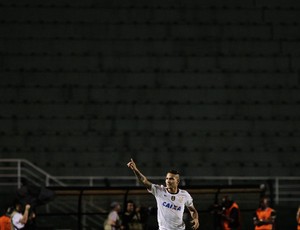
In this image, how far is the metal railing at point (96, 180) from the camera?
24891mm

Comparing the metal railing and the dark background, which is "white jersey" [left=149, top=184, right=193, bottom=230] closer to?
the metal railing

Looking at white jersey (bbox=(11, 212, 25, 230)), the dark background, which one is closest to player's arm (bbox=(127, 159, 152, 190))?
white jersey (bbox=(11, 212, 25, 230))

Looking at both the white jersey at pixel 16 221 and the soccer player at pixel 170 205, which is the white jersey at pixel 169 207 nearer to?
the soccer player at pixel 170 205

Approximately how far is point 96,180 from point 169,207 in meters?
12.3

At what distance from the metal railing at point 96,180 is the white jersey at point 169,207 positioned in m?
10.5

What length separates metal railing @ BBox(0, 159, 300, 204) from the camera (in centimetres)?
2489

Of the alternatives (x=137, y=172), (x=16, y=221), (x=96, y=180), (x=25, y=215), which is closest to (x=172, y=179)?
(x=137, y=172)

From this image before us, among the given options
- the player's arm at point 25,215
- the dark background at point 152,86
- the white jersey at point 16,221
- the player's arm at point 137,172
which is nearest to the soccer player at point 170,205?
the player's arm at point 137,172

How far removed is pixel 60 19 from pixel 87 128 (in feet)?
10.6

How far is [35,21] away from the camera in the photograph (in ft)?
87.5

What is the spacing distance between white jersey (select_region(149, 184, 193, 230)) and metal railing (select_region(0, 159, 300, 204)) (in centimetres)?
1049

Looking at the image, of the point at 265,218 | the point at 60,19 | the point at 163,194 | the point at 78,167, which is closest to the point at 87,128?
the point at 78,167

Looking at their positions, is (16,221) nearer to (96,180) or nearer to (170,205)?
(170,205)

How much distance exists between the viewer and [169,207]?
539 inches
